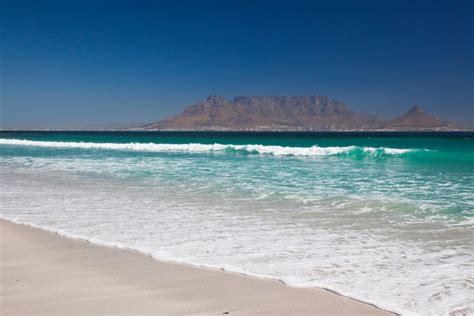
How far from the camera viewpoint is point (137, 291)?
3.72 metres

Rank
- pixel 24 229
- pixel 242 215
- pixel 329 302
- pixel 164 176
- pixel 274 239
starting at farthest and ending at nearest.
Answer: pixel 164 176 < pixel 242 215 < pixel 24 229 < pixel 274 239 < pixel 329 302

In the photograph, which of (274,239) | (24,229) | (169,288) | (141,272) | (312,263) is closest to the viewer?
(169,288)

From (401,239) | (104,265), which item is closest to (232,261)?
(104,265)

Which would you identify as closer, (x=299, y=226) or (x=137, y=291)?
(x=137, y=291)

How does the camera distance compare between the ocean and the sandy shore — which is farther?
the ocean

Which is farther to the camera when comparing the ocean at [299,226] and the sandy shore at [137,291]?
the ocean at [299,226]

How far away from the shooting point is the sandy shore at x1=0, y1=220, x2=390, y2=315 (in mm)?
3352

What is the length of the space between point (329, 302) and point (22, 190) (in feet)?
29.9

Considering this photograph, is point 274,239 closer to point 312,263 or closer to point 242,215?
point 312,263

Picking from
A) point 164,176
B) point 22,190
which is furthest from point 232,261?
point 164,176

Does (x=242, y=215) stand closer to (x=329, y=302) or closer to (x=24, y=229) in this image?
(x=24, y=229)

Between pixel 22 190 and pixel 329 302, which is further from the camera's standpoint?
pixel 22 190

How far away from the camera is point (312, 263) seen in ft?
15.0

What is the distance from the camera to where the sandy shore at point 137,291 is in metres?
3.35
